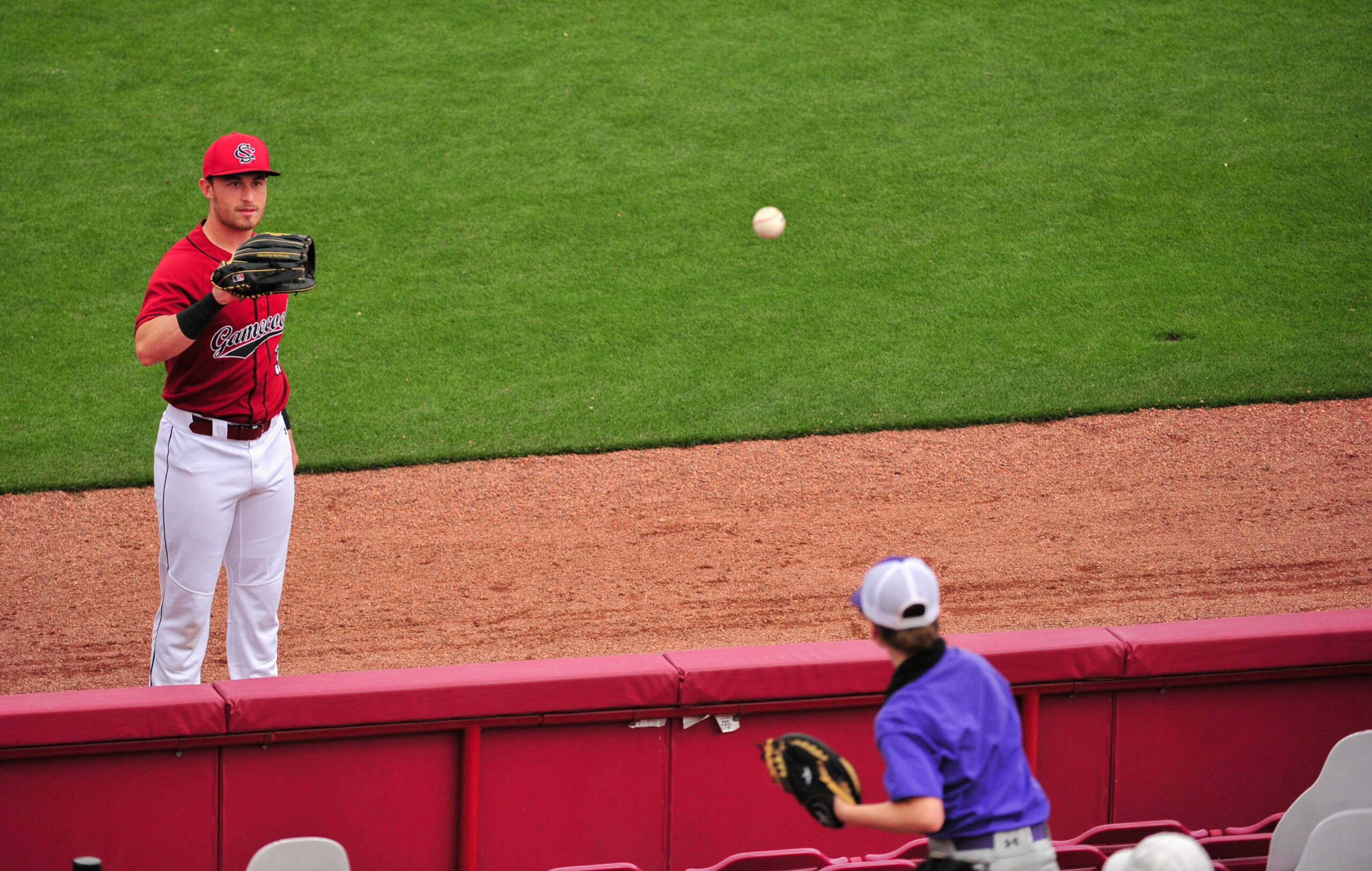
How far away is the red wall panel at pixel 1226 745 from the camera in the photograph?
3.55 meters

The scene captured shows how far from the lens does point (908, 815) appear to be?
2213 mm

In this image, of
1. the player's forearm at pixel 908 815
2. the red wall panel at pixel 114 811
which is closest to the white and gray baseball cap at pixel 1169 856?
the player's forearm at pixel 908 815

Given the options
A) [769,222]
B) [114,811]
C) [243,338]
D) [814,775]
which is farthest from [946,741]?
[769,222]

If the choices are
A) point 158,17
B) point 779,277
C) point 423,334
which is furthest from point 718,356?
point 158,17

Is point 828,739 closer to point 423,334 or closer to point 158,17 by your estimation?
point 423,334

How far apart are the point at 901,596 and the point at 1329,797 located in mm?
1650

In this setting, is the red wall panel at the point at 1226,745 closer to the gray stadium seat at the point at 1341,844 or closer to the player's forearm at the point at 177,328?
the gray stadium seat at the point at 1341,844

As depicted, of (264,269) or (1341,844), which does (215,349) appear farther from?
(1341,844)

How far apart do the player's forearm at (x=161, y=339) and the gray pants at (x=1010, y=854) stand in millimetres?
2394

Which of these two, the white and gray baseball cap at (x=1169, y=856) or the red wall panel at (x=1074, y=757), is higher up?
the white and gray baseball cap at (x=1169, y=856)

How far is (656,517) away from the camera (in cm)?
644

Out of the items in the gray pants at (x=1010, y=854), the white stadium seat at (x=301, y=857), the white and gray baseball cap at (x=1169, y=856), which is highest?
the white and gray baseball cap at (x=1169, y=856)

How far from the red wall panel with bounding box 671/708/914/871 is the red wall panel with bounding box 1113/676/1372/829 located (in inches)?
28.3

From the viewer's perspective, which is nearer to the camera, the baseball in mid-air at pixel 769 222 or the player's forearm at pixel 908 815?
the player's forearm at pixel 908 815
